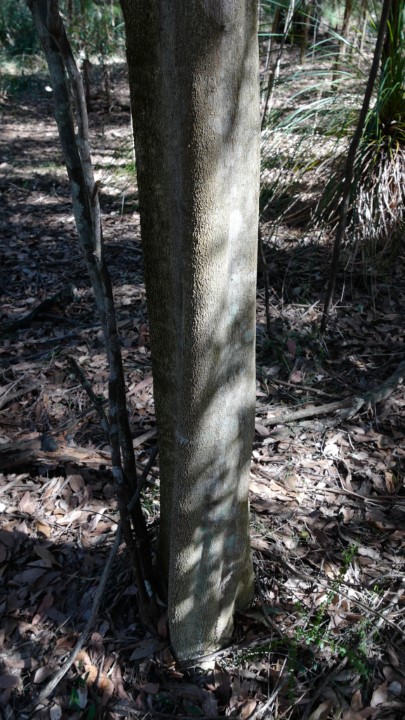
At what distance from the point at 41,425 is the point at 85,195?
195 centimetres

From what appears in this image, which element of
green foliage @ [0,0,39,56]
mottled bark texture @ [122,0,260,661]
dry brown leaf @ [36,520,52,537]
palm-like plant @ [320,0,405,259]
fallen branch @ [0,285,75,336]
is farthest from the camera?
green foliage @ [0,0,39,56]

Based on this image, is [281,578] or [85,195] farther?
[281,578]

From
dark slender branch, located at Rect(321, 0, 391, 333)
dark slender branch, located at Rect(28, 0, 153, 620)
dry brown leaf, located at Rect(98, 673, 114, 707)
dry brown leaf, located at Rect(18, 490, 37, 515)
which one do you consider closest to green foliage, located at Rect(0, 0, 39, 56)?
dark slender branch, located at Rect(321, 0, 391, 333)

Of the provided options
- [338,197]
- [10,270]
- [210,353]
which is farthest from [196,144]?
[10,270]

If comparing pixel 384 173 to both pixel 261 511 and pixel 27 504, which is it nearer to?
pixel 261 511

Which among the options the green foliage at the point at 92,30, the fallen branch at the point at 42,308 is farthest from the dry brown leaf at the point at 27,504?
the green foliage at the point at 92,30

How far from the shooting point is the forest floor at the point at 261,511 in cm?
206

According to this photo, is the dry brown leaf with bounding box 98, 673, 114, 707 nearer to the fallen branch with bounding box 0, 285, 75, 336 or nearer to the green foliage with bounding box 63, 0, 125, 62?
the fallen branch with bounding box 0, 285, 75, 336

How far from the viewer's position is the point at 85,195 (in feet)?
5.05

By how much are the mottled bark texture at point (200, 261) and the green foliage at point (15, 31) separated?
13396mm

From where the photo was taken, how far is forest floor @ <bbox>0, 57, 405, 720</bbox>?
2.06 metres

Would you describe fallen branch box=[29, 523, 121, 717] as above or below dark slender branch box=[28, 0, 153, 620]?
below

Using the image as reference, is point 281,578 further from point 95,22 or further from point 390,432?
point 95,22

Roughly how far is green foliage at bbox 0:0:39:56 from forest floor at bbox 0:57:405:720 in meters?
10.5
